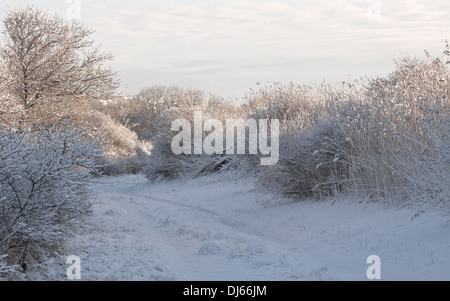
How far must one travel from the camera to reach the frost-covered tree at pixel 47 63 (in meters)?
17.4

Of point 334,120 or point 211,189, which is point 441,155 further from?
point 211,189

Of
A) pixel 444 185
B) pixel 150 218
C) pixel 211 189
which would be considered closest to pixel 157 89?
pixel 211 189

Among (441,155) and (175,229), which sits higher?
(441,155)

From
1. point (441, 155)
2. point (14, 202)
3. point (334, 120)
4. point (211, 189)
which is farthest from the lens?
point (211, 189)

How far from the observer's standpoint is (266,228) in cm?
1068

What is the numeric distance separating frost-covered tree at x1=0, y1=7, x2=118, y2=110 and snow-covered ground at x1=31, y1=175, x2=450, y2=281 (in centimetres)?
669

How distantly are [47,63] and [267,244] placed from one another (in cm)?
1230

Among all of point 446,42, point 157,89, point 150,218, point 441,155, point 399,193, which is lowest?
point 150,218

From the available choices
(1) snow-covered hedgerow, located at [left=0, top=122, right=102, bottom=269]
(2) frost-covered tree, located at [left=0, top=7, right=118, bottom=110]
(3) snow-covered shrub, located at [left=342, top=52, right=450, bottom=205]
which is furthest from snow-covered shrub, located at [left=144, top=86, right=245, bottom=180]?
(1) snow-covered hedgerow, located at [left=0, top=122, right=102, bottom=269]

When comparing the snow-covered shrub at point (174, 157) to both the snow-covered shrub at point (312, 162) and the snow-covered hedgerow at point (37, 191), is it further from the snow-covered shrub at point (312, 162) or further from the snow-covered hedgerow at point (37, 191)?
the snow-covered hedgerow at point (37, 191)

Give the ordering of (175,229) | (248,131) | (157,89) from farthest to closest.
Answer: (157,89) → (248,131) → (175,229)

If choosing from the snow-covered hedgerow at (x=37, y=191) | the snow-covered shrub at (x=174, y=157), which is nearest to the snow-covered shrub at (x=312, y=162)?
the snow-covered hedgerow at (x=37, y=191)

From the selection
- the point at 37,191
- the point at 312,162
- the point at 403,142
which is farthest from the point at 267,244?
the point at 37,191
